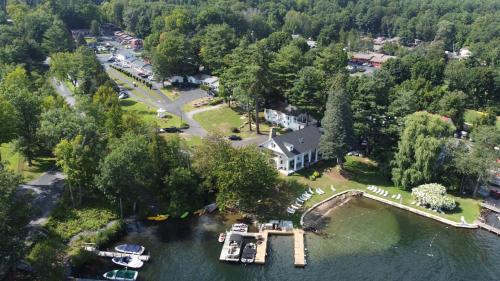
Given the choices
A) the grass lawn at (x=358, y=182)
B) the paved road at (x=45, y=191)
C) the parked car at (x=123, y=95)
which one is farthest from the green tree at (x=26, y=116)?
the grass lawn at (x=358, y=182)

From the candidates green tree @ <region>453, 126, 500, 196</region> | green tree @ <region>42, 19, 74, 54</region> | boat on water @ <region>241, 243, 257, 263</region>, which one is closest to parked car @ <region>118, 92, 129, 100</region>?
green tree @ <region>42, 19, 74, 54</region>

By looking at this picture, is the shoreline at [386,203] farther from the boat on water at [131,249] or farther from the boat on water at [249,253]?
the boat on water at [131,249]

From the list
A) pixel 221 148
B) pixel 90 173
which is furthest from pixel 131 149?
pixel 221 148

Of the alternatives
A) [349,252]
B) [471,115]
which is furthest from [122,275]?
[471,115]

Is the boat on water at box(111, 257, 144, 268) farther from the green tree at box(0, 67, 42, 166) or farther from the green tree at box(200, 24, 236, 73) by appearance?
the green tree at box(200, 24, 236, 73)

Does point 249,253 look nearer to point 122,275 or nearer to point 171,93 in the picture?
point 122,275
